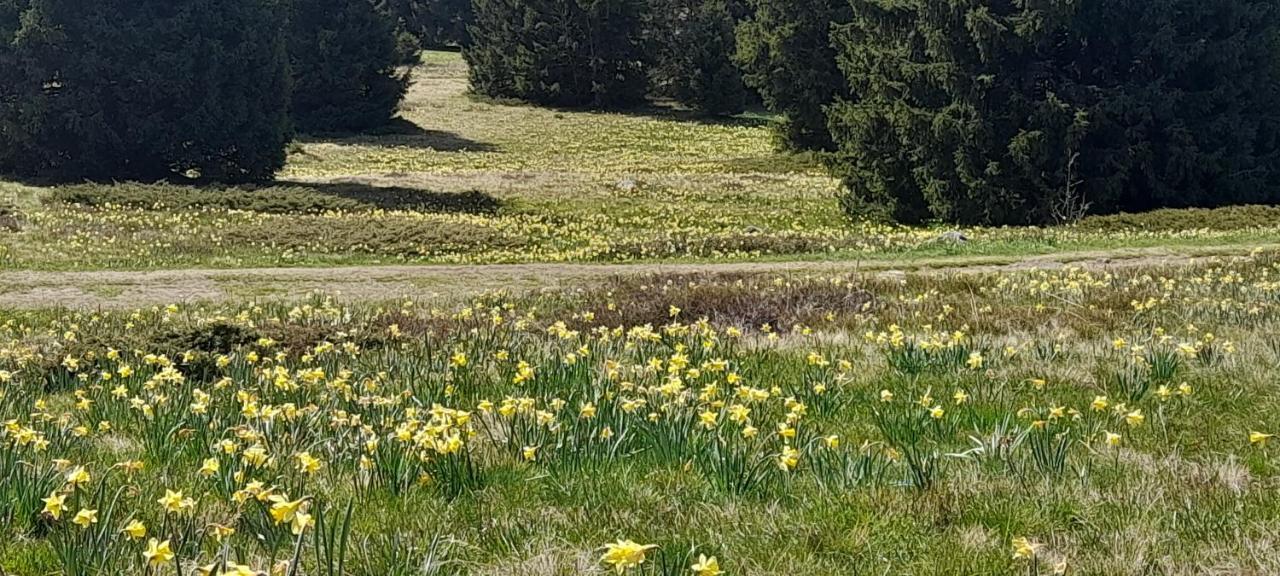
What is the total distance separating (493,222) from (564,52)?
155 ft

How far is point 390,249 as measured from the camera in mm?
22422

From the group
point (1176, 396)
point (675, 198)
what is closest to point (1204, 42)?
point (675, 198)

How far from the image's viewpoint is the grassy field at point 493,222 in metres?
21.5

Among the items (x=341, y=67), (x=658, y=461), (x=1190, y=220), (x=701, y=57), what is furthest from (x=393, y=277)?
(x=701, y=57)

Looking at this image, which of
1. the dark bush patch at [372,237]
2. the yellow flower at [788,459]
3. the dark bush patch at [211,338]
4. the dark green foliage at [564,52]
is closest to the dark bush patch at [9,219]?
the dark bush patch at [372,237]

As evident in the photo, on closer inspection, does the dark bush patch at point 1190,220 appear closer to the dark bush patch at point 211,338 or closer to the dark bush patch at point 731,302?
the dark bush patch at point 731,302

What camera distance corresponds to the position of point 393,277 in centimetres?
1825

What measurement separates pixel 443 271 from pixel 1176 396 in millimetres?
14709

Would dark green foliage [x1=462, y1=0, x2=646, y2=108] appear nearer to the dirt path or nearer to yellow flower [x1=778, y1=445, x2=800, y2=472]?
the dirt path

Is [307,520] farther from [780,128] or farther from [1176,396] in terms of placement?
[780,128]

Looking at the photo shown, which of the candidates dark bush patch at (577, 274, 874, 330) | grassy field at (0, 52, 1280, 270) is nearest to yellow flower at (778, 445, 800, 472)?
dark bush patch at (577, 274, 874, 330)

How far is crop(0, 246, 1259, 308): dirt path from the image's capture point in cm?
1593

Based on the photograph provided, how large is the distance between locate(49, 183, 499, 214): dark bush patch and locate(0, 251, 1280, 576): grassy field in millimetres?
20768

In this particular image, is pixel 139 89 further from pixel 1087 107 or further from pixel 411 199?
pixel 1087 107
